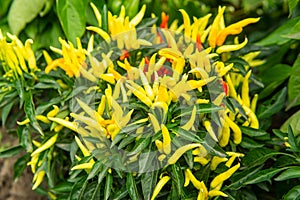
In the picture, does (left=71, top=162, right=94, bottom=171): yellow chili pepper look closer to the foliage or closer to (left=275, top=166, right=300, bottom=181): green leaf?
the foliage

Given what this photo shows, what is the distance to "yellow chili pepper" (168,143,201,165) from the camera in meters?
1.38

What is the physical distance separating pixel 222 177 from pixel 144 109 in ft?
0.89

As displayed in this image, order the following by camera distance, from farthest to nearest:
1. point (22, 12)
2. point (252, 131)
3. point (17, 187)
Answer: point (17, 187) < point (22, 12) < point (252, 131)

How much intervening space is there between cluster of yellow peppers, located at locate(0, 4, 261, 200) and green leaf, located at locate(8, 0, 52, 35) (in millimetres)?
200

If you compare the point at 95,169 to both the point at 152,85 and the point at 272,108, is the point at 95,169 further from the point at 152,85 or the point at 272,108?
the point at 272,108

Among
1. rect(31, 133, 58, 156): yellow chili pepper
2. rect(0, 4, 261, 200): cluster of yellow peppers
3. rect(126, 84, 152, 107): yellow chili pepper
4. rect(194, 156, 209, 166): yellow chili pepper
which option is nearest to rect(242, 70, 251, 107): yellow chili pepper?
rect(0, 4, 261, 200): cluster of yellow peppers

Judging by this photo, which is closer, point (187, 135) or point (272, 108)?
point (187, 135)

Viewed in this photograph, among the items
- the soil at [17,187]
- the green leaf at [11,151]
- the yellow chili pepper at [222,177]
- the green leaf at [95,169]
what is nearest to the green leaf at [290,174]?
the yellow chili pepper at [222,177]

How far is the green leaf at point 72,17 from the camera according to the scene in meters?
1.71

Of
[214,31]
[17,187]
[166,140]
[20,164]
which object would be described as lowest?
[17,187]

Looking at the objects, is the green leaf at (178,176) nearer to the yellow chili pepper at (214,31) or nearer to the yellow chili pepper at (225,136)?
the yellow chili pepper at (225,136)

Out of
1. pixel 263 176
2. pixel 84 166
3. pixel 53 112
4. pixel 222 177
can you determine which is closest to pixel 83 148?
pixel 84 166

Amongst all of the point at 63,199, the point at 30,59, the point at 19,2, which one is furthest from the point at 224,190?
the point at 19,2

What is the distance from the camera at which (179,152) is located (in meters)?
1.39
